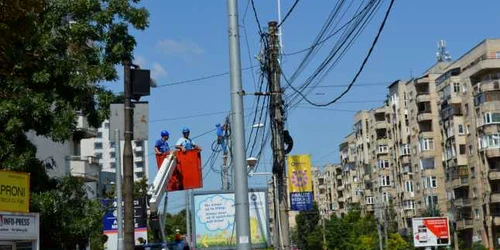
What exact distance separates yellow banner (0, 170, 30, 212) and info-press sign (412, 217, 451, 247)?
1110 inches

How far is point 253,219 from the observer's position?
23875 millimetres

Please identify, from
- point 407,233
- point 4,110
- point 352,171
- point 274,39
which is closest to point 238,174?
point 4,110

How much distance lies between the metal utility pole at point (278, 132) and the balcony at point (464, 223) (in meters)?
63.5

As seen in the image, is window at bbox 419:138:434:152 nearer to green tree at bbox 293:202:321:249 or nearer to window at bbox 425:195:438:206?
window at bbox 425:195:438:206

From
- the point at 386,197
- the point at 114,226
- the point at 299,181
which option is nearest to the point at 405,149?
the point at 386,197

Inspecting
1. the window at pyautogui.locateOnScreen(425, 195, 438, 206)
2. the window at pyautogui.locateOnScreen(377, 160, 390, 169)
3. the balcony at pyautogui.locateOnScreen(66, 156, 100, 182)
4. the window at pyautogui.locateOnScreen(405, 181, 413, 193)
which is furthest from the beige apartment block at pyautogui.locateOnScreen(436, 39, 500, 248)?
the balcony at pyautogui.locateOnScreen(66, 156, 100, 182)

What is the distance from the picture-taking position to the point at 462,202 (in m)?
91.6

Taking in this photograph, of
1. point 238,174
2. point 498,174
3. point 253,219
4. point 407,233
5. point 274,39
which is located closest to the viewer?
point 238,174

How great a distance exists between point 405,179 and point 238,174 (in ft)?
312

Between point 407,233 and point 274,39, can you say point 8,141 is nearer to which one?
point 274,39

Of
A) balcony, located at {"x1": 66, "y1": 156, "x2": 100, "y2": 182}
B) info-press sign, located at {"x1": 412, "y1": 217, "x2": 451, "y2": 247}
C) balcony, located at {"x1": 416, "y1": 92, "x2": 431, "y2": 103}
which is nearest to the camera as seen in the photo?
info-press sign, located at {"x1": 412, "y1": 217, "x2": 451, "y2": 247}

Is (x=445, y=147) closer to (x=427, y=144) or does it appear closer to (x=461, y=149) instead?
(x=461, y=149)

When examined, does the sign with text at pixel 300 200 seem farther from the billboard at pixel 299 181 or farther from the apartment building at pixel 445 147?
the apartment building at pixel 445 147

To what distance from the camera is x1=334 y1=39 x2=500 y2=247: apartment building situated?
86062 mm
